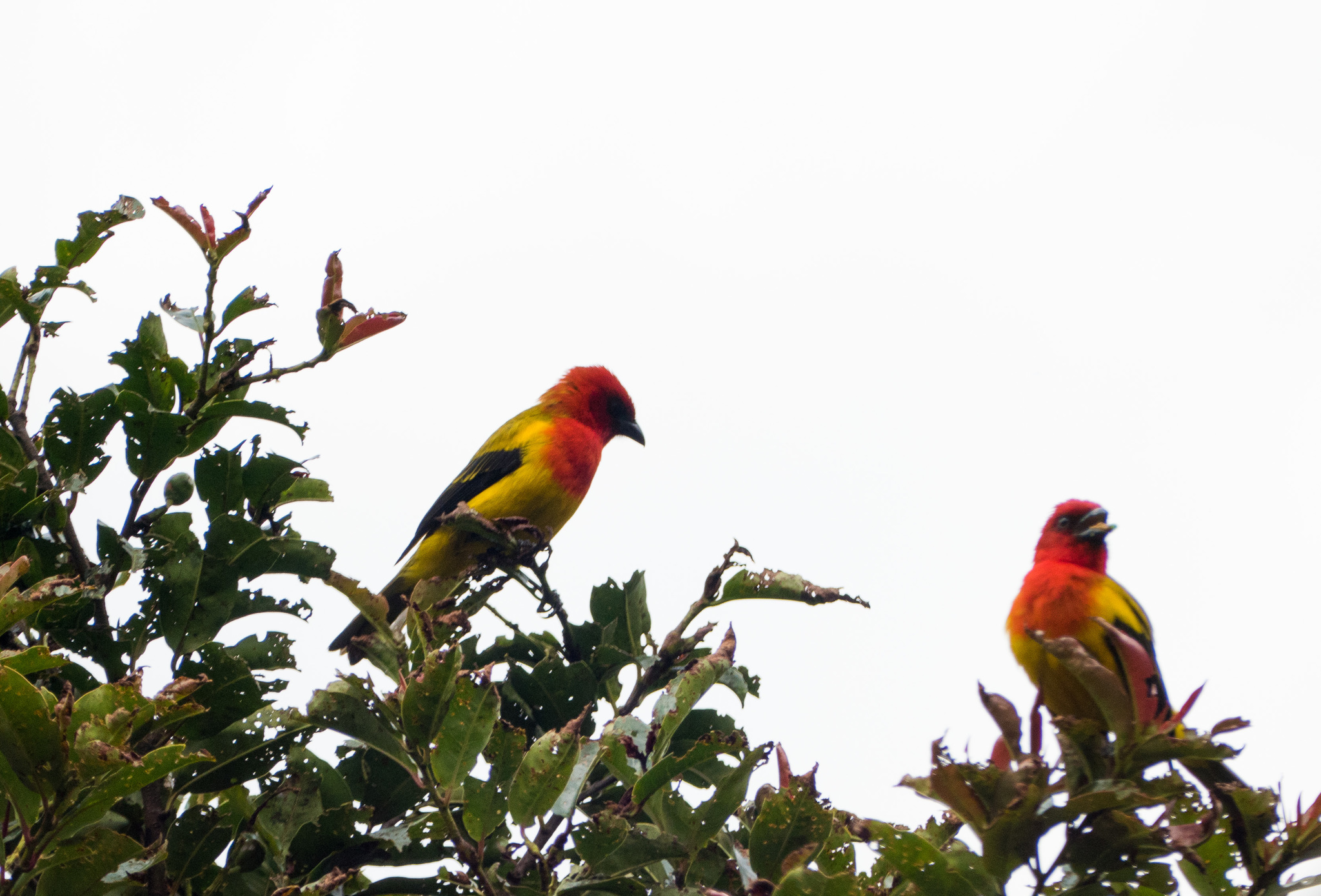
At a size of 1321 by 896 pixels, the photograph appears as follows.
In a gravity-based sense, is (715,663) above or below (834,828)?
above

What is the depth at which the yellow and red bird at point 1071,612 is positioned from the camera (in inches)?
Answer: 141

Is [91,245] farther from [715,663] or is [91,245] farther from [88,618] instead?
[715,663]

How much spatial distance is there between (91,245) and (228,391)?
1.92ft

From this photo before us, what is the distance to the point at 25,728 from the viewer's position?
1.86 metres

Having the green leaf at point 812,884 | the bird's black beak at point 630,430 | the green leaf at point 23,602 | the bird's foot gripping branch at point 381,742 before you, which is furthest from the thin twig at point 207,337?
the bird's black beak at point 630,430

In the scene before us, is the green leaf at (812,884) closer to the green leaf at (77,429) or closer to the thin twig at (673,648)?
the thin twig at (673,648)

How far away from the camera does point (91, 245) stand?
3.25 meters

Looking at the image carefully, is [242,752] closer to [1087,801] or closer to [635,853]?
[635,853]

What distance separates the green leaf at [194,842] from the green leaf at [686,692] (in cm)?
100

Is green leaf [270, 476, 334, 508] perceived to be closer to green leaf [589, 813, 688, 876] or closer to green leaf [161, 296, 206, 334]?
green leaf [161, 296, 206, 334]

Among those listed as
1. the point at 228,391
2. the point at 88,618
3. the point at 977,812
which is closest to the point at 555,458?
the point at 228,391

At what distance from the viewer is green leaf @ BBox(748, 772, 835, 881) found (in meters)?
2.23

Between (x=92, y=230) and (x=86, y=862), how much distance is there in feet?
6.12

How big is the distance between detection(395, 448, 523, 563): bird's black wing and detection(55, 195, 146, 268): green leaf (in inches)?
125
